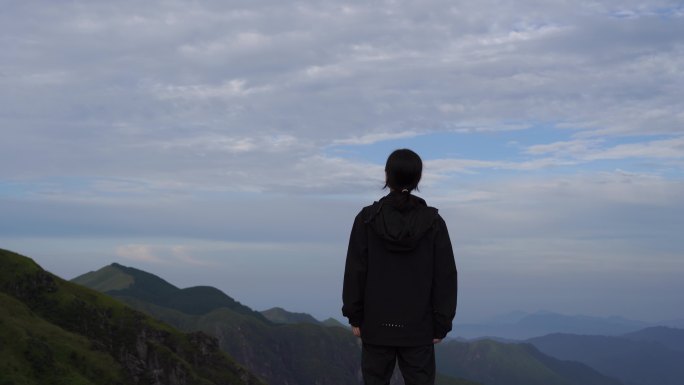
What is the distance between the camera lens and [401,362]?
13.0 m

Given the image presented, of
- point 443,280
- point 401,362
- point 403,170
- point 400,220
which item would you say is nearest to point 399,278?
point 443,280

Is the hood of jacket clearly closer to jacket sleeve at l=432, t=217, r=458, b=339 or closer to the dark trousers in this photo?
jacket sleeve at l=432, t=217, r=458, b=339

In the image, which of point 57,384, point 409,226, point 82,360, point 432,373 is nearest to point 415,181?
point 409,226

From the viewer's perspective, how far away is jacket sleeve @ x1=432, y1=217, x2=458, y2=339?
1270 centimetres

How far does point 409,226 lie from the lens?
41.0ft

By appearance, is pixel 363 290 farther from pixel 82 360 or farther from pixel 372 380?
pixel 82 360

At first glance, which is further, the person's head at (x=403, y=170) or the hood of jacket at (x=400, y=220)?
the person's head at (x=403, y=170)

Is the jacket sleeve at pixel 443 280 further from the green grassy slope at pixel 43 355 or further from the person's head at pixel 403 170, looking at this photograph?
the green grassy slope at pixel 43 355

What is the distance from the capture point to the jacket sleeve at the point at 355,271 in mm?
12789

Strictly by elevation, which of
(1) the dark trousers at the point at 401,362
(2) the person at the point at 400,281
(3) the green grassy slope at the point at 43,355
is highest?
(2) the person at the point at 400,281

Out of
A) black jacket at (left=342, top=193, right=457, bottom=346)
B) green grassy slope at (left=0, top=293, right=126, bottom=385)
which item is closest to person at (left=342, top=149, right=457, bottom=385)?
black jacket at (left=342, top=193, right=457, bottom=346)

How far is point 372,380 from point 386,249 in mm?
2277

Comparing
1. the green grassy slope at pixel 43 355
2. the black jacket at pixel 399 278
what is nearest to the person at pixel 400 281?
the black jacket at pixel 399 278

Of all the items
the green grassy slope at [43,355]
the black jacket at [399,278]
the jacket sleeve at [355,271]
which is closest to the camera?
the black jacket at [399,278]
